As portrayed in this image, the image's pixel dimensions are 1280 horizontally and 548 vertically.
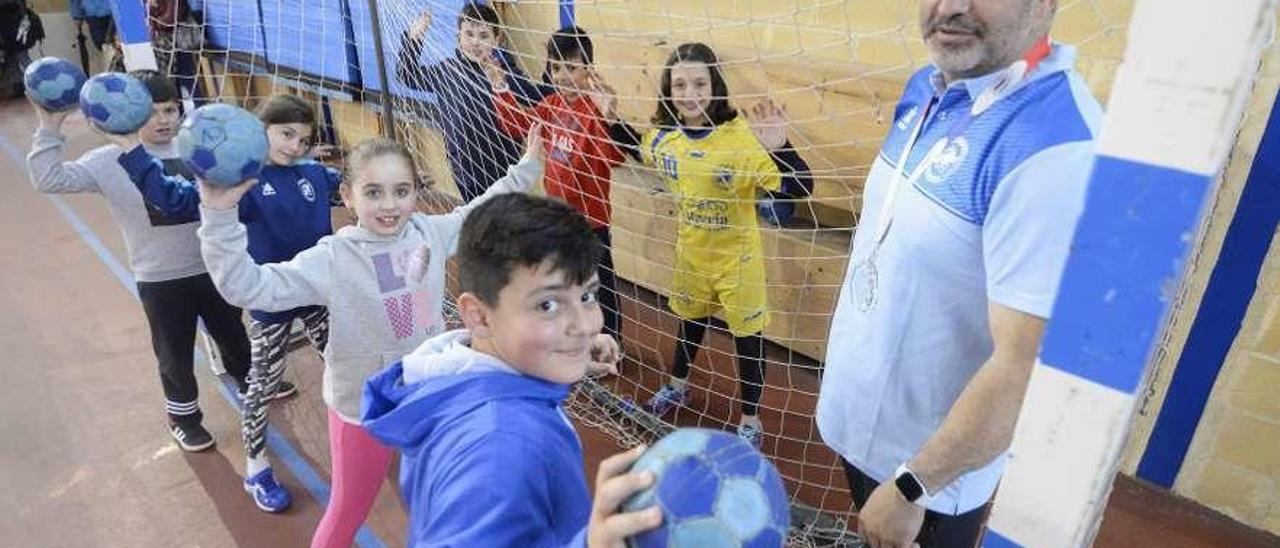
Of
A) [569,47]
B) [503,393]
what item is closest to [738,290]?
[569,47]

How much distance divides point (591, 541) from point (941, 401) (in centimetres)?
75

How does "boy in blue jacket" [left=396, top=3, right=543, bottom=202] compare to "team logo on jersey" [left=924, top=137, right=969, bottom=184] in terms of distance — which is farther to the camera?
"boy in blue jacket" [left=396, top=3, right=543, bottom=202]

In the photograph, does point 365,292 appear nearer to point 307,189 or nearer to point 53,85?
point 307,189

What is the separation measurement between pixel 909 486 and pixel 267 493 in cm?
208

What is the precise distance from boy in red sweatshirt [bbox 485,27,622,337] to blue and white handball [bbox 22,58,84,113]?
4.28 ft

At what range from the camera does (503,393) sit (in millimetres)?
928

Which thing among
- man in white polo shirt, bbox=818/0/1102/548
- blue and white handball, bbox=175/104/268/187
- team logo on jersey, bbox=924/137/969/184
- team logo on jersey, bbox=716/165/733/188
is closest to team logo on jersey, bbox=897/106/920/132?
man in white polo shirt, bbox=818/0/1102/548

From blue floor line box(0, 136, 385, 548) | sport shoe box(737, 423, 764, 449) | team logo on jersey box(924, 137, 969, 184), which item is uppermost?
team logo on jersey box(924, 137, 969, 184)

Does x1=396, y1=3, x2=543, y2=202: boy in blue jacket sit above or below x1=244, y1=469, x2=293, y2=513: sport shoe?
above

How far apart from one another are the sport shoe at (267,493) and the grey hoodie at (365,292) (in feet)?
2.39

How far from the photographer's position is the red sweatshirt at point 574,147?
2842 mm

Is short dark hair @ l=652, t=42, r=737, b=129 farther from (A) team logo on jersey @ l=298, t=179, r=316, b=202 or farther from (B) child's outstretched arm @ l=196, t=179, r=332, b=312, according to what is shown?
(B) child's outstretched arm @ l=196, t=179, r=332, b=312

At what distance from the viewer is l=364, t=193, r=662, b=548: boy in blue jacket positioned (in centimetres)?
82

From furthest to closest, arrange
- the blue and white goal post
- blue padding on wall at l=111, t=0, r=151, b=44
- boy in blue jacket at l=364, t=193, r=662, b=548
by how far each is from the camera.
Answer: blue padding on wall at l=111, t=0, r=151, b=44 → boy in blue jacket at l=364, t=193, r=662, b=548 → the blue and white goal post
